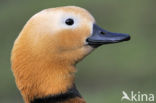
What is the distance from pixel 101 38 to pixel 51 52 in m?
0.37

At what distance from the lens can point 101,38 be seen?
5180 mm

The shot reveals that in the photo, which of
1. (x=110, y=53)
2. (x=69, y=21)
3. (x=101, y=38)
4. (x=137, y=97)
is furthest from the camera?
(x=110, y=53)

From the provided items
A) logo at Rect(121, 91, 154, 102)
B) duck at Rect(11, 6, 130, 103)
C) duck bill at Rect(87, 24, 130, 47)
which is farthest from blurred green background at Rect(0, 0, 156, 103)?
duck at Rect(11, 6, 130, 103)

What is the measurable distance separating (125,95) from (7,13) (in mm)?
4490

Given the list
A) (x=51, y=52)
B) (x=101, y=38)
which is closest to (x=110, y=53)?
(x=101, y=38)

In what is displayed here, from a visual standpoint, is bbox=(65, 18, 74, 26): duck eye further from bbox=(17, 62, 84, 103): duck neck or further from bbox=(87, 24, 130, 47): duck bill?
bbox=(17, 62, 84, 103): duck neck

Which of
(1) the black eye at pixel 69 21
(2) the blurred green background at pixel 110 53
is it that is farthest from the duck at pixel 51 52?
(2) the blurred green background at pixel 110 53

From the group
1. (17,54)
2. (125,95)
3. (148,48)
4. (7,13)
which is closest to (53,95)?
(17,54)

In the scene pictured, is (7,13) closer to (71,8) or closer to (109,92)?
(109,92)

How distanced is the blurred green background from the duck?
3885mm

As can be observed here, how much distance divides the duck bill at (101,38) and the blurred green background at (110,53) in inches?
149

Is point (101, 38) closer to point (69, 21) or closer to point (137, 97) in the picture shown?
point (69, 21)

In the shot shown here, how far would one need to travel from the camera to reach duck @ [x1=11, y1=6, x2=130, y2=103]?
198 inches

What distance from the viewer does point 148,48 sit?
35.1ft
